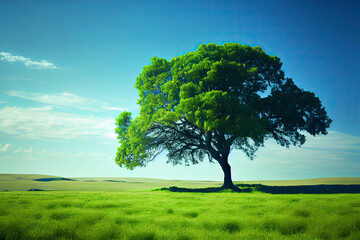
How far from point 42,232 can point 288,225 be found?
6.00m

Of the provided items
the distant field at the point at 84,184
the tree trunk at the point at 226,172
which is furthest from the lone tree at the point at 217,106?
the distant field at the point at 84,184

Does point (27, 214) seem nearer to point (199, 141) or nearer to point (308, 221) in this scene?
point (308, 221)

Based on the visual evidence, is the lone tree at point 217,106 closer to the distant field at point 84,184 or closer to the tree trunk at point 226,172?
the tree trunk at point 226,172

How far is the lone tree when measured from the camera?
73.1 feet

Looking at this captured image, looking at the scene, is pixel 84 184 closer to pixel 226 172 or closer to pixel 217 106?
pixel 226 172

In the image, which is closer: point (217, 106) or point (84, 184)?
point (217, 106)

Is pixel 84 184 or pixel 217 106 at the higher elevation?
pixel 217 106

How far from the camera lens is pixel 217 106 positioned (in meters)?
20.7

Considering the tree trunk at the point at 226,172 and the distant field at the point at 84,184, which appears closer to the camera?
the tree trunk at the point at 226,172

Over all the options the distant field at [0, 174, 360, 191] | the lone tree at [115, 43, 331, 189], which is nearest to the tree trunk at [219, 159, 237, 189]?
the lone tree at [115, 43, 331, 189]

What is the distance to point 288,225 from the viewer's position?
21.3ft

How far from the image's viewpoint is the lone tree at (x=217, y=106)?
2228cm

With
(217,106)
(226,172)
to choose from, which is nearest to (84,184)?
(226,172)

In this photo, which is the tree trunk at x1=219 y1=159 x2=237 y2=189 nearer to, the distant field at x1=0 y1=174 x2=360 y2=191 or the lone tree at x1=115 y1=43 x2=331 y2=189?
the lone tree at x1=115 y1=43 x2=331 y2=189
